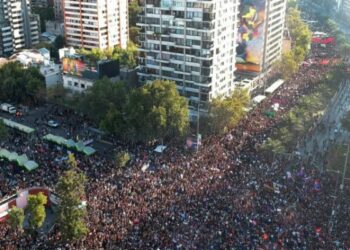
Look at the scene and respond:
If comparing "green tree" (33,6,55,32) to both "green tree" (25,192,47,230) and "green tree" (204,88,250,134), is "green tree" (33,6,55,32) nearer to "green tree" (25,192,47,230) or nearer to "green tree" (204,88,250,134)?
"green tree" (204,88,250,134)

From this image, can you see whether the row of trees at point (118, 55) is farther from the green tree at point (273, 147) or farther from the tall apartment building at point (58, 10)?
the green tree at point (273, 147)

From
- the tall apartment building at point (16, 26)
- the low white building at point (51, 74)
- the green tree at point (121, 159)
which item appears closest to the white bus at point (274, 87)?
the low white building at point (51, 74)

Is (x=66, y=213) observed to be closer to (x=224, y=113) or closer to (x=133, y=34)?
(x=224, y=113)

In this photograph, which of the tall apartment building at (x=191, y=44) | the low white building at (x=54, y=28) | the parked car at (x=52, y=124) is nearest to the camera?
the tall apartment building at (x=191, y=44)

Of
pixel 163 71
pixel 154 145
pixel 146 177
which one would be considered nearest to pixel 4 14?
pixel 163 71

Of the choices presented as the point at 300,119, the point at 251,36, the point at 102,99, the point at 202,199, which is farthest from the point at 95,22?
the point at 202,199

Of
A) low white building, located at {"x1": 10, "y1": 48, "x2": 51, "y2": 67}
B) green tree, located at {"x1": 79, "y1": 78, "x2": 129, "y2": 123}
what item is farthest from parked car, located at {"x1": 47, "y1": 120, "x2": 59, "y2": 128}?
low white building, located at {"x1": 10, "y1": 48, "x2": 51, "y2": 67}
